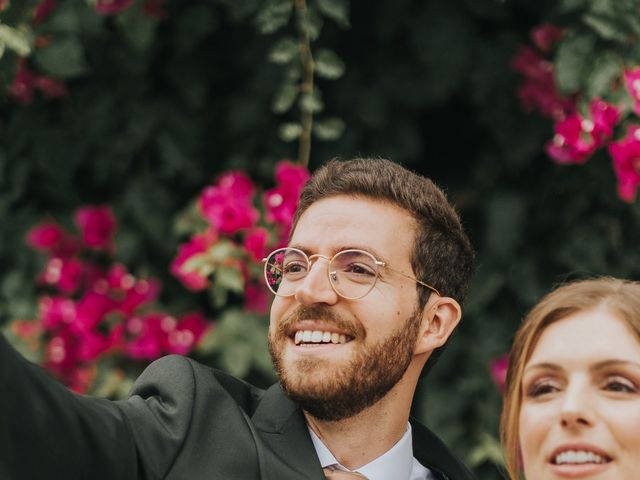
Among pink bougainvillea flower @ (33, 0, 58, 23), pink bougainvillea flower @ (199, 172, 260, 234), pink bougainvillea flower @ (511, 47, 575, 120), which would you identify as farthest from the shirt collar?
pink bougainvillea flower @ (33, 0, 58, 23)

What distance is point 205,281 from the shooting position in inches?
131

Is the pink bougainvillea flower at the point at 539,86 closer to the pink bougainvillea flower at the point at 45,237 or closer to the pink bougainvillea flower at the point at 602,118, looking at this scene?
the pink bougainvillea flower at the point at 602,118

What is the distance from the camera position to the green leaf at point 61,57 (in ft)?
10.8

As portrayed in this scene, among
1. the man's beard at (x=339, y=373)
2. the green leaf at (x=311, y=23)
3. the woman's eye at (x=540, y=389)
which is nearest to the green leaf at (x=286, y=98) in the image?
the green leaf at (x=311, y=23)

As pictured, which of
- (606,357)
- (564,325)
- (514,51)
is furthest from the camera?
(514,51)

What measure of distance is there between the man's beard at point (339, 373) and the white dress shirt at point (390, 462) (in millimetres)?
89

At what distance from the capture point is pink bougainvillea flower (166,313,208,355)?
11.3ft

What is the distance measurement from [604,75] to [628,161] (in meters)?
0.24

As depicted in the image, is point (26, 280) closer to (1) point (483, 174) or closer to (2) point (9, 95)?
(2) point (9, 95)

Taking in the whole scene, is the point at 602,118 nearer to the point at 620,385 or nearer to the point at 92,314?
the point at 620,385

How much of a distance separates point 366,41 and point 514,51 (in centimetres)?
49

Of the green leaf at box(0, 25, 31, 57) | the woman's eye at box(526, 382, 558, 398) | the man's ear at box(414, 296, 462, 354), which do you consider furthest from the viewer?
the green leaf at box(0, 25, 31, 57)

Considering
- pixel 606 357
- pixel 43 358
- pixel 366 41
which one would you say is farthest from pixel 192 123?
pixel 606 357

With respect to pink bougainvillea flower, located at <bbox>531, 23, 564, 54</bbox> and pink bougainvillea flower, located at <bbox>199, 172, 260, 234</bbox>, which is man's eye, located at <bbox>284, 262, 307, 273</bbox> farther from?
pink bougainvillea flower, located at <bbox>531, 23, 564, 54</bbox>
